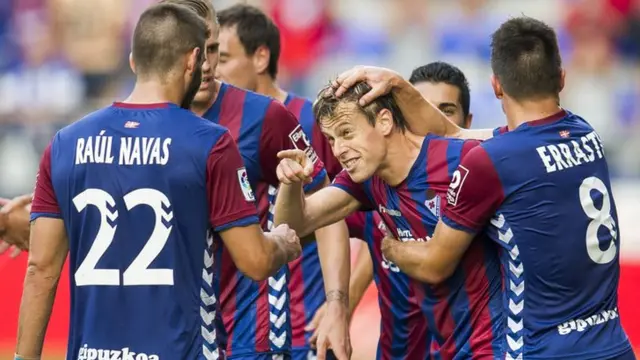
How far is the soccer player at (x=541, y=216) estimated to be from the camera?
18.4ft

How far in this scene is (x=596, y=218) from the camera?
18.7 ft

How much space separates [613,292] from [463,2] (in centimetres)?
1030

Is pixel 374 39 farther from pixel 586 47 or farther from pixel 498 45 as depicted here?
pixel 498 45

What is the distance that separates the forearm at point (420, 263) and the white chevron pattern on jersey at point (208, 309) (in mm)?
977

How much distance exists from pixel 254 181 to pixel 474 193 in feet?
5.22

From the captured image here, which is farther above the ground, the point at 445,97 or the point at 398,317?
the point at 445,97

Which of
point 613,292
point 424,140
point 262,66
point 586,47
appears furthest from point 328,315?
point 586,47

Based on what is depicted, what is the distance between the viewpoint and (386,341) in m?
7.02

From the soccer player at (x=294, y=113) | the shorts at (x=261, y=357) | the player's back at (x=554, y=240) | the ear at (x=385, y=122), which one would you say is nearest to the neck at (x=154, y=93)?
the ear at (x=385, y=122)

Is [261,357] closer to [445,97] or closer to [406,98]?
[406,98]

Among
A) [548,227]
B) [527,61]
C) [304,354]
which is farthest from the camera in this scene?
[304,354]

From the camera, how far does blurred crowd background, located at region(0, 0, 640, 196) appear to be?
48.0 ft

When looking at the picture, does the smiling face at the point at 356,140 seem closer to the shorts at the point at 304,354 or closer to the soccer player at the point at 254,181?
the soccer player at the point at 254,181

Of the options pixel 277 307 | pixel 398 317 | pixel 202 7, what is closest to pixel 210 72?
pixel 202 7
